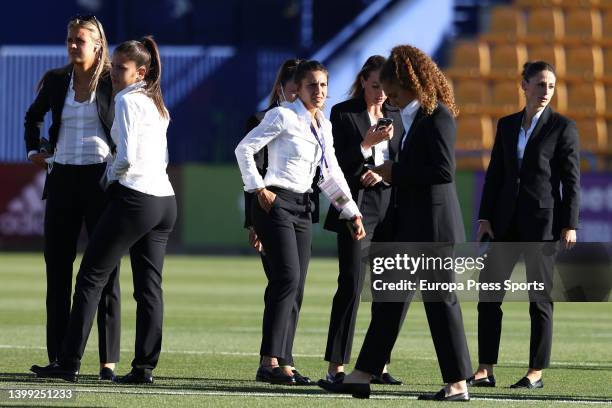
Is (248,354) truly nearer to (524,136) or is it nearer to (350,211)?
(350,211)

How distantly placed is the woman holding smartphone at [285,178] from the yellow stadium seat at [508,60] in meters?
22.0

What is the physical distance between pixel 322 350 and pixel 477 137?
18.5 m

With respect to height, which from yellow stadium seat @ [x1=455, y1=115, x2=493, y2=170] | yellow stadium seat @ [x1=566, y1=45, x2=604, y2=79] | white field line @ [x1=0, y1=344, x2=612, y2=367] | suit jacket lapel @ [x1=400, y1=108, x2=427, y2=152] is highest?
yellow stadium seat @ [x1=566, y1=45, x2=604, y2=79]

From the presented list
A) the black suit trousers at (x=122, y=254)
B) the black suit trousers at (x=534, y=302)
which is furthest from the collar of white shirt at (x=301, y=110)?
the black suit trousers at (x=534, y=302)

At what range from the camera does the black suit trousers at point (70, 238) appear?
802cm

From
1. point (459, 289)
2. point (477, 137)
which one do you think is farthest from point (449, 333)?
point (477, 137)

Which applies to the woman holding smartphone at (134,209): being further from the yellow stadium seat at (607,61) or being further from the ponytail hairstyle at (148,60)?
the yellow stadium seat at (607,61)

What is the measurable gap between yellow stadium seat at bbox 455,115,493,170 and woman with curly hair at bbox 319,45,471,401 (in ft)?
65.8

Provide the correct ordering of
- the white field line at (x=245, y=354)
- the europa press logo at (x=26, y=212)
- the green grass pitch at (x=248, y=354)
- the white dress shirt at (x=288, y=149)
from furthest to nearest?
the europa press logo at (x=26, y=212) < the white field line at (x=245, y=354) < the white dress shirt at (x=288, y=149) < the green grass pitch at (x=248, y=354)

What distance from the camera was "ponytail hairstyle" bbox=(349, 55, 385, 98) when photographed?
8.22 meters

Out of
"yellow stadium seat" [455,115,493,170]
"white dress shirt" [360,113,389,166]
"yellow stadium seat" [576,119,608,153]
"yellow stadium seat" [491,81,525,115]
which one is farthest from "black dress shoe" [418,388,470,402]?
"yellow stadium seat" [491,81,525,115]

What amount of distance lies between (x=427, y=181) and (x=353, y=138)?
1.55 metres

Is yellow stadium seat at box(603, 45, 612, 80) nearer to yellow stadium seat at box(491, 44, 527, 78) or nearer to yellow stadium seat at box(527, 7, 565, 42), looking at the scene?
yellow stadium seat at box(527, 7, 565, 42)

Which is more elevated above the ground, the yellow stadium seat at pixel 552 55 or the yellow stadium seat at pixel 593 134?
the yellow stadium seat at pixel 552 55
